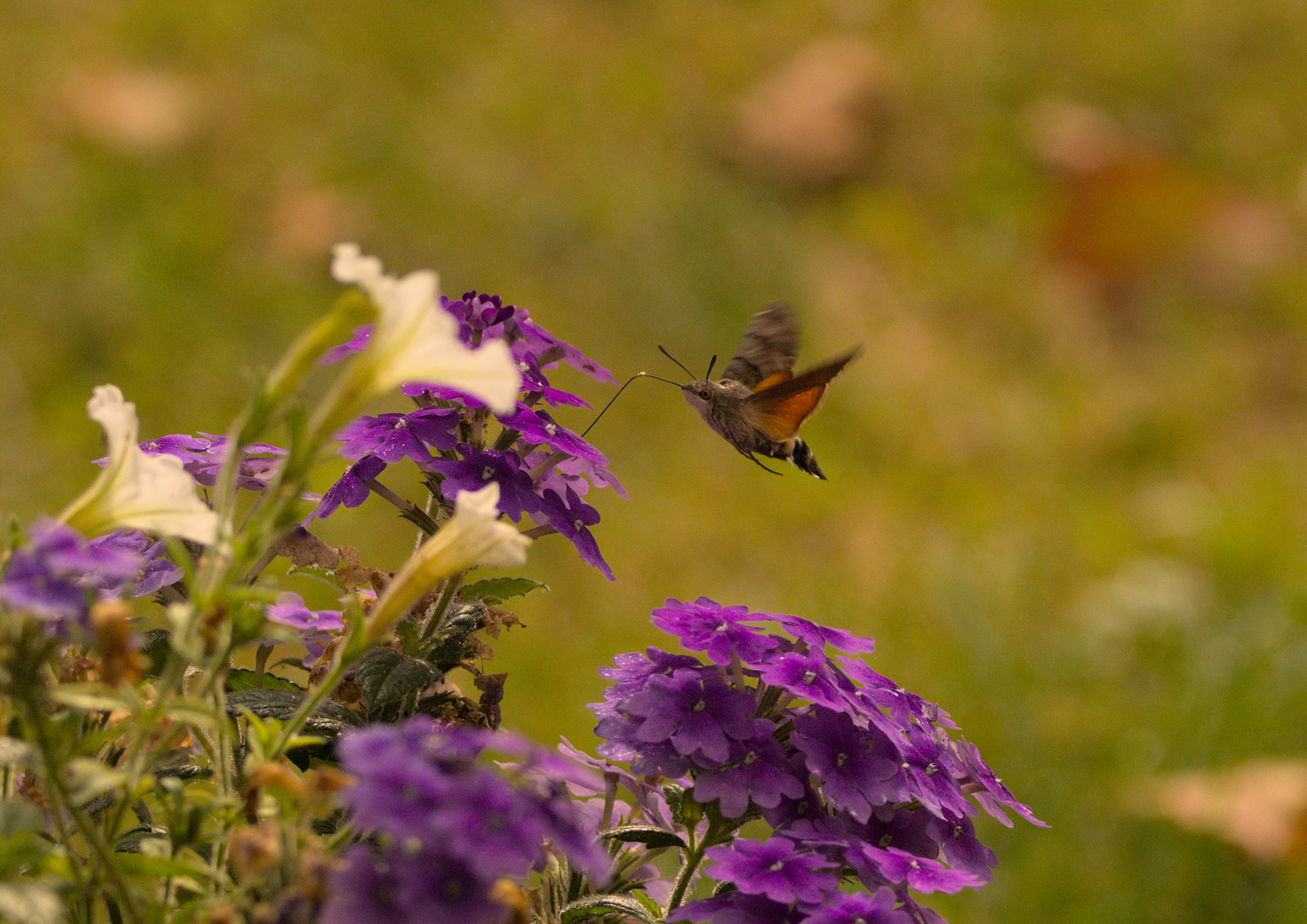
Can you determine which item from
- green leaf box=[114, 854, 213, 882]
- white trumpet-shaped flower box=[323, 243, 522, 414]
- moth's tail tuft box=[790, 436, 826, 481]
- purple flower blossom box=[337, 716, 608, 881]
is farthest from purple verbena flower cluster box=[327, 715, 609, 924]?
moth's tail tuft box=[790, 436, 826, 481]

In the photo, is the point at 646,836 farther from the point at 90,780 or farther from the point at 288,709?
the point at 90,780

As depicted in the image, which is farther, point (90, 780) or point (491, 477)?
point (491, 477)

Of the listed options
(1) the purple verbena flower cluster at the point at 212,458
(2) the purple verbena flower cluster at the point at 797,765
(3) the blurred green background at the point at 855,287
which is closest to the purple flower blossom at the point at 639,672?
(2) the purple verbena flower cluster at the point at 797,765

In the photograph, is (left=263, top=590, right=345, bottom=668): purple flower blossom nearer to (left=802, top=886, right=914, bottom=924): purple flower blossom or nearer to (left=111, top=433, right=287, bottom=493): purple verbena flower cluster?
(left=111, top=433, right=287, bottom=493): purple verbena flower cluster

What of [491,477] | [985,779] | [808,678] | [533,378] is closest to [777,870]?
[808,678]

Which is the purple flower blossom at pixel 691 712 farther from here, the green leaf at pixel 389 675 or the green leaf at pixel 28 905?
the green leaf at pixel 28 905

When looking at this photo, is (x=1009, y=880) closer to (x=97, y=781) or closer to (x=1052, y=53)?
(x=97, y=781)
